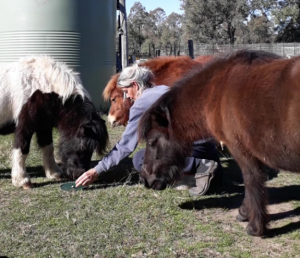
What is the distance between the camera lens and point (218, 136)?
3570mm

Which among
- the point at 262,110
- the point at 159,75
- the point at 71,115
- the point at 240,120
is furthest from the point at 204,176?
the point at 159,75

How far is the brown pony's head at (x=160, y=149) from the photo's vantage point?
3752 millimetres

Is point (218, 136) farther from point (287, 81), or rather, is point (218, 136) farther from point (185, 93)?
point (287, 81)

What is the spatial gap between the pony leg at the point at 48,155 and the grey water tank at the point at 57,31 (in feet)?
15.1

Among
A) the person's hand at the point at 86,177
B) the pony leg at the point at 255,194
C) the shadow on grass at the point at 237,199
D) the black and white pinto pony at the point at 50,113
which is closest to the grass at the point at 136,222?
the shadow on grass at the point at 237,199

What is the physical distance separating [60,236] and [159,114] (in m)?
1.45

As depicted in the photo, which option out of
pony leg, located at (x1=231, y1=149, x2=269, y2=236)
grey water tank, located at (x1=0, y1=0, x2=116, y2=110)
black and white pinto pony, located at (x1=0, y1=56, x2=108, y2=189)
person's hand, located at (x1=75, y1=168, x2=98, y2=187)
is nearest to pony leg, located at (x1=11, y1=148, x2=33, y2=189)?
black and white pinto pony, located at (x1=0, y1=56, x2=108, y2=189)

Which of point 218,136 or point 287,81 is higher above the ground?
point 287,81

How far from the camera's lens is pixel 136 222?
3.97m

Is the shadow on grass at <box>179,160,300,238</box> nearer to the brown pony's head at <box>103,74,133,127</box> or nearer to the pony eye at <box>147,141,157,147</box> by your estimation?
the pony eye at <box>147,141,157,147</box>

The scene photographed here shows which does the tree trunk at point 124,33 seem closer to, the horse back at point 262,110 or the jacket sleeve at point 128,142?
the jacket sleeve at point 128,142

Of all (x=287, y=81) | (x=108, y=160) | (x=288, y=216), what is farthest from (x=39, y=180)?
(x=287, y=81)

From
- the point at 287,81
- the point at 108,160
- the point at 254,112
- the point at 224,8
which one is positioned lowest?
the point at 108,160

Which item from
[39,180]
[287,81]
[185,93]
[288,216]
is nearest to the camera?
[287,81]
